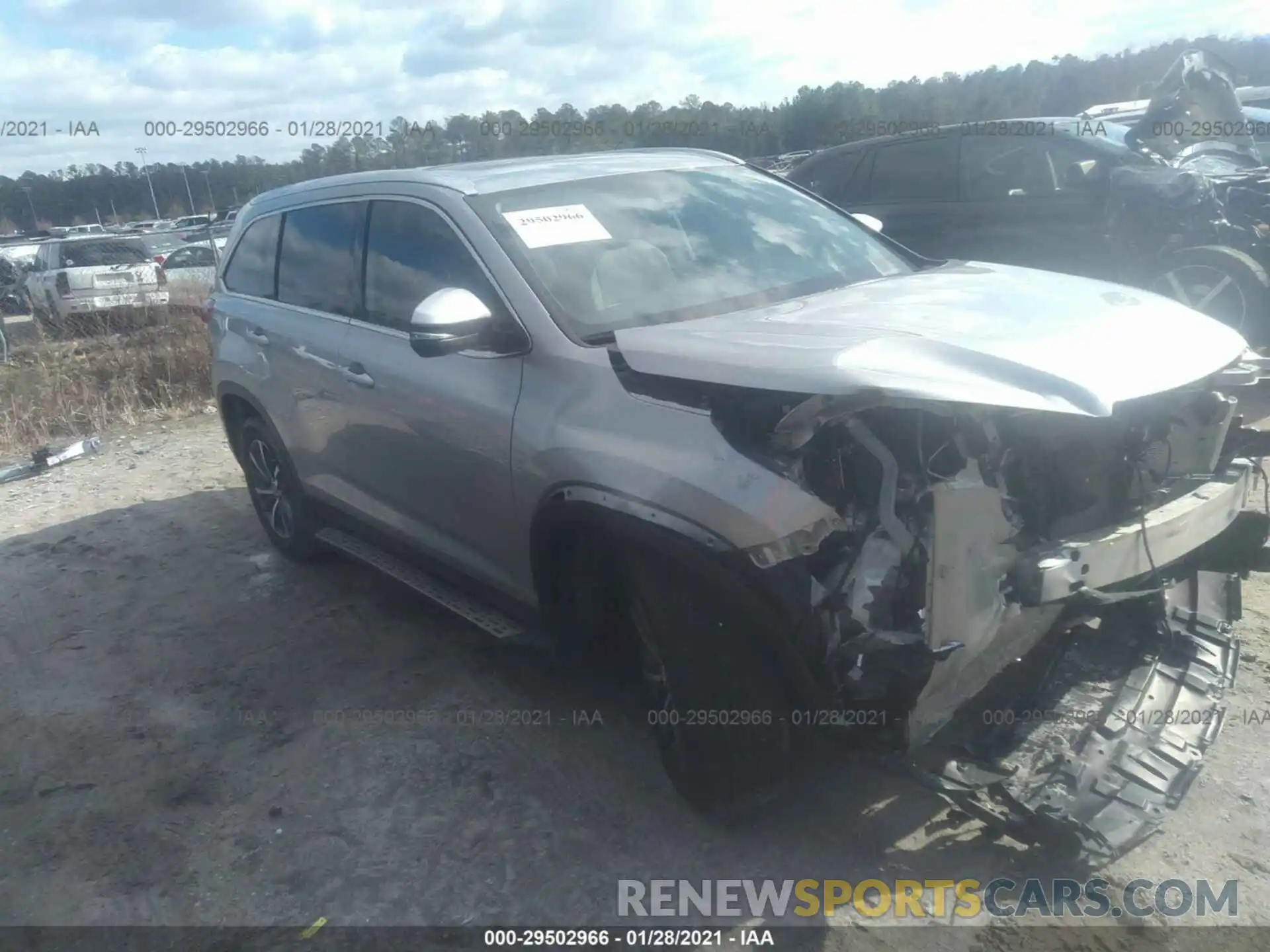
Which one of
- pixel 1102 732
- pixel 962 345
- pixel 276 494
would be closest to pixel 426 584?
pixel 276 494

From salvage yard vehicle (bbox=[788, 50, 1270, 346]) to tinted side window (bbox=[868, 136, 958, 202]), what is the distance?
11 millimetres

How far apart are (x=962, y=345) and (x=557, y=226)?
5.23ft

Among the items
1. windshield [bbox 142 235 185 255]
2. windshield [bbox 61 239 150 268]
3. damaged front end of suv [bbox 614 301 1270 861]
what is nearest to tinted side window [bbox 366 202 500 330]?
damaged front end of suv [bbox 614 301 1270 861]

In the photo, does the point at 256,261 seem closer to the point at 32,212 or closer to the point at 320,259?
the point at 320,259

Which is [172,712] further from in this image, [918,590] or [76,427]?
[76,427]

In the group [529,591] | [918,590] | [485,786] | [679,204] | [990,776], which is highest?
[679,204]

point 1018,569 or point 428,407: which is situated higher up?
point 428,407

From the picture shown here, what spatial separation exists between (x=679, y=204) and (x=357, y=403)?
152cm

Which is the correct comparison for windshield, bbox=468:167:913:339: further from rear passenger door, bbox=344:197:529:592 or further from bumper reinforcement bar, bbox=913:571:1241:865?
bumper reinforcement bar, bbox=913:571:1241:865

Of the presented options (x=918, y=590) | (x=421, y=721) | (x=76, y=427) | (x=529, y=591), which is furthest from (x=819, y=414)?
(x=76, y=427)

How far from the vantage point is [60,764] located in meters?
3.95

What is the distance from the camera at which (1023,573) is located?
2.57 m

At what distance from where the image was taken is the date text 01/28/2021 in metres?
2.77

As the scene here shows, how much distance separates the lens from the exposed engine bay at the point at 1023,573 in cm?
251
